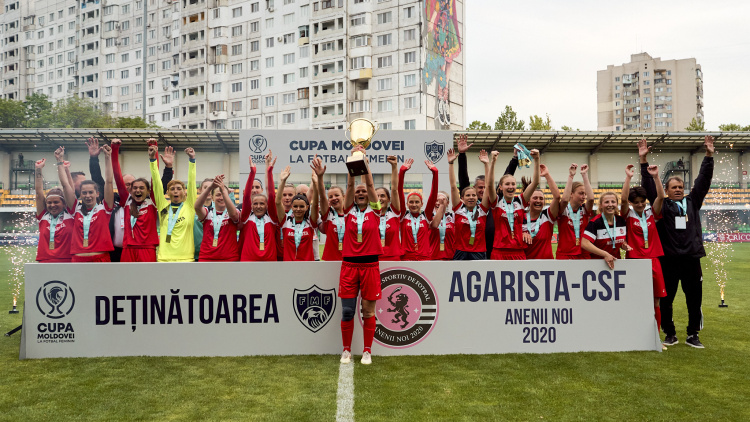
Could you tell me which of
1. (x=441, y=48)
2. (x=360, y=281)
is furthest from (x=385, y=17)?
(x=360, y=281)

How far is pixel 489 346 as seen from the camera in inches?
234

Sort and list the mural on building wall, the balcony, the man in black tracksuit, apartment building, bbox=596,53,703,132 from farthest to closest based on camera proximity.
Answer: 1. apartment building, bbox=596,53,703,132
2. the balcony
3. the mural on building wall
4. the man in black tracksuit

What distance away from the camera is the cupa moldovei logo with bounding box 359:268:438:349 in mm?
5910

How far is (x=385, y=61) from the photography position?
51406 mm

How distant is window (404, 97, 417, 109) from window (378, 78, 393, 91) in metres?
2.23

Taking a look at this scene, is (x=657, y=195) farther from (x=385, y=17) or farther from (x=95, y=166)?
(x=385, y=17)

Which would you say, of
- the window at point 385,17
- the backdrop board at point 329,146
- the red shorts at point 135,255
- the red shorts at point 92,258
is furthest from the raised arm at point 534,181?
the window at point 385,17

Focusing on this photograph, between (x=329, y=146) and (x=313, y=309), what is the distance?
7.33 meters

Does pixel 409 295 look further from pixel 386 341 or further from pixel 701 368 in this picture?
pixel 701 368

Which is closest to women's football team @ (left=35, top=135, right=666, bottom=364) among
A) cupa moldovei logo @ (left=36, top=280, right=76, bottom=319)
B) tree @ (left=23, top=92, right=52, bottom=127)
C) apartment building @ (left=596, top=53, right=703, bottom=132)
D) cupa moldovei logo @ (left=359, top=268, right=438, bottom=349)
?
cupa moldovei logo @ (left=359, top=268, right=438, bottom=349)

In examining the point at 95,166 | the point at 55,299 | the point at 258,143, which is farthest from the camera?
the point at 258,143

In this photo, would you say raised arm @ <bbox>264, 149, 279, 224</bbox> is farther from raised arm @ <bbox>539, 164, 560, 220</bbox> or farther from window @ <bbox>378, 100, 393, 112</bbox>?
window @ <bbox>378, 100, 393, 112</bbox>

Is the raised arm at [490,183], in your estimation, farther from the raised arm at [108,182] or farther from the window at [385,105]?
the window at [385,105]

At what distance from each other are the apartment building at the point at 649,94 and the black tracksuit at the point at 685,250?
120 metres
